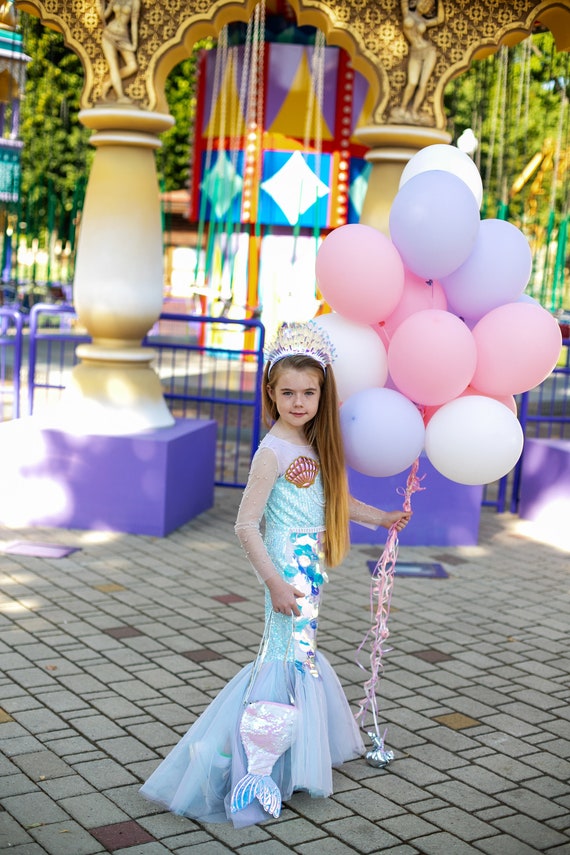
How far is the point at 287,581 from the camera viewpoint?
12.1 ft

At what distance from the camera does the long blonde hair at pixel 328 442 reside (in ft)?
11.8

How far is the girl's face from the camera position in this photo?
3.57m

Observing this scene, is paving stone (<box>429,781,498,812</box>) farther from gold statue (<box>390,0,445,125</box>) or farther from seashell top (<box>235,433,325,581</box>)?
gold statue (<box>390,0,445,125</box>)

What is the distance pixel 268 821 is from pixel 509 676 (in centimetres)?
186

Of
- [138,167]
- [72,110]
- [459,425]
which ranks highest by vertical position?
[72,110]

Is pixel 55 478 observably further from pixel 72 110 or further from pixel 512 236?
pixel 72 110

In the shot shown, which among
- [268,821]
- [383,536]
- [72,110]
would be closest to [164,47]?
[383,536]

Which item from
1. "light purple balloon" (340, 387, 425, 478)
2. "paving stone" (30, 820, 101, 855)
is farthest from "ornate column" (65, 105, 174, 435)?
"paving stone" (30, 820, 101, 855)

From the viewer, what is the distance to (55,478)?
7109 mm

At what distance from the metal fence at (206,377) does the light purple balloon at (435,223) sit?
3.99 m

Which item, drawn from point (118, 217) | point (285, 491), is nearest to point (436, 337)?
point (285, 491)

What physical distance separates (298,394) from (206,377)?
11777 mm

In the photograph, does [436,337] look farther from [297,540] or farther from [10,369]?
[10,369]

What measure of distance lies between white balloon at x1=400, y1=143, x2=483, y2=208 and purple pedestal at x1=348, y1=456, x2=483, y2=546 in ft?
10.9
